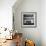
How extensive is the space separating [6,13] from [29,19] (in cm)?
135

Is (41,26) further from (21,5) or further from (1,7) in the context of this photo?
(1,7)

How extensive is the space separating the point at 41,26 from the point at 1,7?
2106 mm

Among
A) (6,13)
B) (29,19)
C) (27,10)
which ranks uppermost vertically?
(27,10)

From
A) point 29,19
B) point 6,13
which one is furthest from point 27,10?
point 6,13

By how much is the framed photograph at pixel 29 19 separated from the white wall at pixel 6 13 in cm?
108

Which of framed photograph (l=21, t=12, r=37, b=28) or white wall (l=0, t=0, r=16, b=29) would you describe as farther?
framed photograph (l=21, t=12, r=37, b=28)

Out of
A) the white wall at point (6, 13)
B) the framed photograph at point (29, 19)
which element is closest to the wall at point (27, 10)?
the framed photograph at point (29, 19)

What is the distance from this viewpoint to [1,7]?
15.4 ft

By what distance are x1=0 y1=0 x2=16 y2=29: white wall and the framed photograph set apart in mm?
1076

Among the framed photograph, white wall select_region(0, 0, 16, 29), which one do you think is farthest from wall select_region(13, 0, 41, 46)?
white wall select_region(0, 0, 16, 29)

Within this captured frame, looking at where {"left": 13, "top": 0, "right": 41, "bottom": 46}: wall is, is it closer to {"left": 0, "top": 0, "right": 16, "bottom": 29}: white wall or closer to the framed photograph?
the framed photograph

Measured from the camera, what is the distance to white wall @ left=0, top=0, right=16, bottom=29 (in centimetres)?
471

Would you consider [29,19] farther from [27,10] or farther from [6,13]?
[6,13]

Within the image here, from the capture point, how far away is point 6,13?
189 inches
